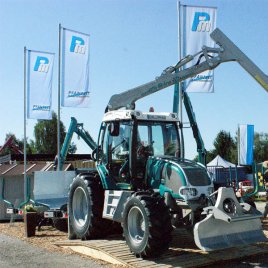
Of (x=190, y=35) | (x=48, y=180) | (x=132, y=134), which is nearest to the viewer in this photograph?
(x=132, y=134)

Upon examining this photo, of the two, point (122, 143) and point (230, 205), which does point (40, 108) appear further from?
point (230, 205)

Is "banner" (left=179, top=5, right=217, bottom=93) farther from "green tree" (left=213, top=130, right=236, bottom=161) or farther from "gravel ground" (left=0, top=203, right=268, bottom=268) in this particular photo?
"green tree" (left=213, top=130, right=236, bottom=161)

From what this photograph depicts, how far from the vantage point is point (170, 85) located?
10.2m

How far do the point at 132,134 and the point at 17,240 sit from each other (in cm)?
452

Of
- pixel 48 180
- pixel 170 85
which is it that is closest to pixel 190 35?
pixel 170 85

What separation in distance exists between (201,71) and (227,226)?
3.75 meters

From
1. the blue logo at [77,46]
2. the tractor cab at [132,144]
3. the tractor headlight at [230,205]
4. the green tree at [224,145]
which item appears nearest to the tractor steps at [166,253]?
the tractor headlight at [230,205]

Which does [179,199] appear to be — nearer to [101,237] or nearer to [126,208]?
[126,208]

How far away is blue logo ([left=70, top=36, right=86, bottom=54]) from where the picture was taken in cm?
1641

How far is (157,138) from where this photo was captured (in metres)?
9.65

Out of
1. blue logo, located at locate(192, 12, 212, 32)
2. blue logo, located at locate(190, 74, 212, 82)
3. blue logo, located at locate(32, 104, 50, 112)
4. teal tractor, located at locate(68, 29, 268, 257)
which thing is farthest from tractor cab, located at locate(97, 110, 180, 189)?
blue logo, located at locate(32, 104, 50, 112)

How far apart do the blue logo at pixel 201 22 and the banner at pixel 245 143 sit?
6067 millimetres

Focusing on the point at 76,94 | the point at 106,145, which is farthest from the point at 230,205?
the point at 76,94

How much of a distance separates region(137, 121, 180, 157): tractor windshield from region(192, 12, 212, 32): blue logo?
5448mm
